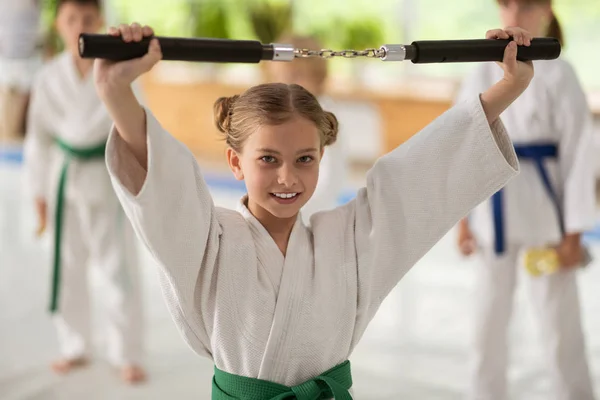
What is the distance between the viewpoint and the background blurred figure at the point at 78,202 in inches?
114

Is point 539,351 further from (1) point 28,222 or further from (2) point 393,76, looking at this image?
(2) point 393,76

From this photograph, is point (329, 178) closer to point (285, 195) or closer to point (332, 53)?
point (285, 195)

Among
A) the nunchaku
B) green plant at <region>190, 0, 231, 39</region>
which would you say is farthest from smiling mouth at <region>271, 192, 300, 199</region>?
green plant at <region>190, 0, 231, 39</region>

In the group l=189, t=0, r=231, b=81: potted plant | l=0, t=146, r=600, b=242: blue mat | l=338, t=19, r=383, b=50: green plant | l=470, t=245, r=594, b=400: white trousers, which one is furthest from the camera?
l=189, t=0, r=231, b=81: potted plant

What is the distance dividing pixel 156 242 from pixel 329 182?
4.81 ft

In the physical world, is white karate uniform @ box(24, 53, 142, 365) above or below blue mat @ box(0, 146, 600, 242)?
below

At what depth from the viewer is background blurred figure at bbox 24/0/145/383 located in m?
2.91

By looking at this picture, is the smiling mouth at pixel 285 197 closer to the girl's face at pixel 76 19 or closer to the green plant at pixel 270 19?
the girl's face at pixel 76 19

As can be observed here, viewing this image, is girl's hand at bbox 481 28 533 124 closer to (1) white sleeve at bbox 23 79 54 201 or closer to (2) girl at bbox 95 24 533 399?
(2) girl at bbox 95 24 533 399

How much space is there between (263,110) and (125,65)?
32cm

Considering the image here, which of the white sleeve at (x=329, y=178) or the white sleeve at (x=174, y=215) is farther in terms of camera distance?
the white sleeve at (x=329, y=178)

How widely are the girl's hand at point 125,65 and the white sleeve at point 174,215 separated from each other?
0.27ft

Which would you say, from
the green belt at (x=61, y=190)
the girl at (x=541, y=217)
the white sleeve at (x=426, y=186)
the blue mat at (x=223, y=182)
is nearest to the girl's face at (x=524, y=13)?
the girl at (x=541, y=217)

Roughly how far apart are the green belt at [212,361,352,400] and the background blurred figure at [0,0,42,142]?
6620mm
